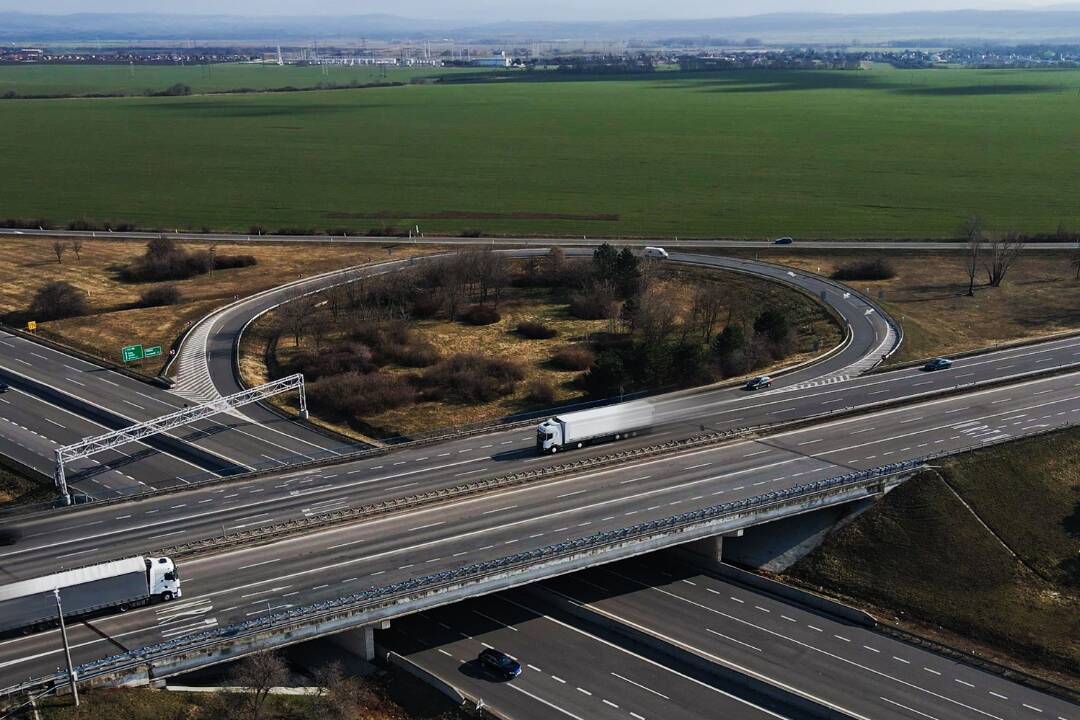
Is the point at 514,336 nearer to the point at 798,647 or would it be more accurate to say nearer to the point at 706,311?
the point at 706,311

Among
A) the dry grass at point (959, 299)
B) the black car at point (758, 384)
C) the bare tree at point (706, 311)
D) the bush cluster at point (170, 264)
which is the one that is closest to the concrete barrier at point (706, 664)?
the black car at point (758, 384)

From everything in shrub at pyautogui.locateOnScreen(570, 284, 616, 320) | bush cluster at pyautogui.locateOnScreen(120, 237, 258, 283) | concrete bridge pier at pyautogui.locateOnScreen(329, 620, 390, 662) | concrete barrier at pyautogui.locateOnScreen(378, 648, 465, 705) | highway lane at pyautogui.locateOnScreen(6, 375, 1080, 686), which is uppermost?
bush cluster at pyautogui.locateOnScreen(120, 237, 258, 283)

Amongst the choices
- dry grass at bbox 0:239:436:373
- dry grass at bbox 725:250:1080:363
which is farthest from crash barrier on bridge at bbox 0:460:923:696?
dry grass at bbox 0:239:436:373

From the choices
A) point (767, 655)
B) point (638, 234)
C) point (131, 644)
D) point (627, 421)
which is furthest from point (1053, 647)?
point (638, 234)

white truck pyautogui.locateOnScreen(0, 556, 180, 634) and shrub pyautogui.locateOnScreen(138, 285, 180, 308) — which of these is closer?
white truck pyautogui.locateOnScreen(0, 556, 180, 634)

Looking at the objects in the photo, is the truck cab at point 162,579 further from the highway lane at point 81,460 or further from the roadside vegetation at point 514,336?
the roadside vegetation at point 514,336

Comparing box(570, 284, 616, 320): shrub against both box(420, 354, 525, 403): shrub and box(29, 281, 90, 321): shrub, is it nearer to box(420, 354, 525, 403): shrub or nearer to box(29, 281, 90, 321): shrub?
box(420, 354, 525, 403): shrub
